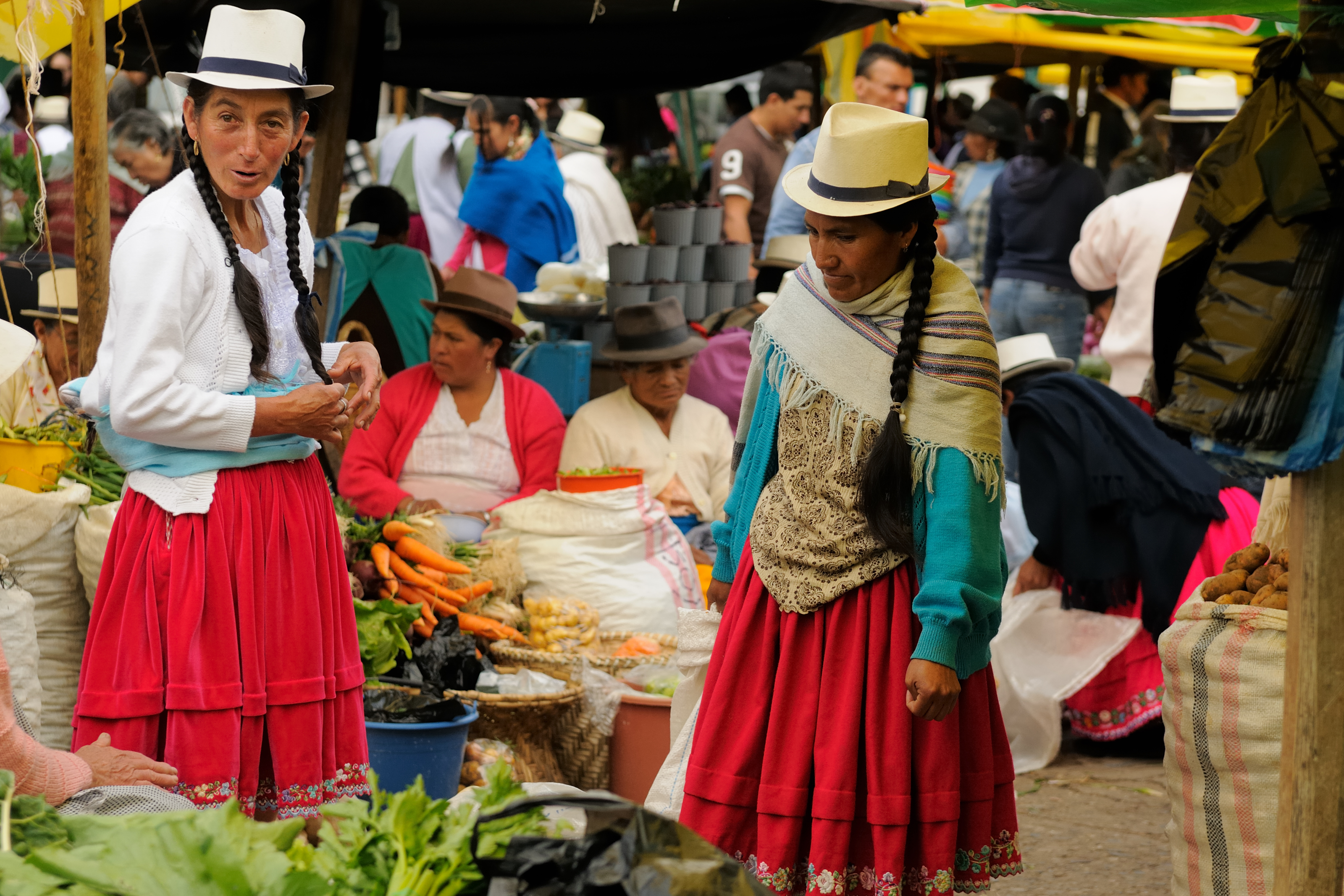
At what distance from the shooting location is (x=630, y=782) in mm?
4496

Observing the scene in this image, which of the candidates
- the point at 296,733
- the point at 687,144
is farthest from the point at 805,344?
the point at 687,144

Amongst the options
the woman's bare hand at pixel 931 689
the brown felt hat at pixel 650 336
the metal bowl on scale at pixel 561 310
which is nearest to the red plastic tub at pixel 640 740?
the brown felt hat at pixel 650 336

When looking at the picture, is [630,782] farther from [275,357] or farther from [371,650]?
[275,357]

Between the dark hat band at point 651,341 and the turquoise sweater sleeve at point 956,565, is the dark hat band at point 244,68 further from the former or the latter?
the dark hat band at point 651,341

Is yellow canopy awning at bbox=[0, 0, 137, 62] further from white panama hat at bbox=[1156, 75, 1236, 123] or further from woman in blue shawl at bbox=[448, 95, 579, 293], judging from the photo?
white panama hat at bbox=[1156, 75, 1236, 123]

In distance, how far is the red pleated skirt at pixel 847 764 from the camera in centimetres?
262

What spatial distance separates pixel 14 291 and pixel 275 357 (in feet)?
11.7

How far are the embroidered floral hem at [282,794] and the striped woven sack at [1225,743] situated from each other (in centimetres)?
174

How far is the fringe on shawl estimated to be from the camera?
2650 mm

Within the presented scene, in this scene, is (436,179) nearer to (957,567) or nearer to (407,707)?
(407,707)

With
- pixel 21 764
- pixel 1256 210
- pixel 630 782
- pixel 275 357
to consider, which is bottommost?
pixel 630 782

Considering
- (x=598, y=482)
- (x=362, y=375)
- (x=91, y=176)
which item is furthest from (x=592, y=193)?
(x=362, y=375)

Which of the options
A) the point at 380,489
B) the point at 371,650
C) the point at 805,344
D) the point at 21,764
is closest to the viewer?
the point at 21,764

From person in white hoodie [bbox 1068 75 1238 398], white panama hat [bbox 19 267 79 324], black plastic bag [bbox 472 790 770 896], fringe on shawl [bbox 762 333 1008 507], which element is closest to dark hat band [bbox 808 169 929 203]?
fringe on shawl [bbox 762 333 1008 507]
